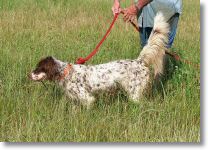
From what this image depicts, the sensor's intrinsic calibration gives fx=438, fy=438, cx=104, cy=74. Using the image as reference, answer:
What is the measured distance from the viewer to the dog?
6.27 meters

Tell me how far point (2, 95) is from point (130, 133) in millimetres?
2033

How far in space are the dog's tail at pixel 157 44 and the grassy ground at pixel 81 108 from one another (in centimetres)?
46

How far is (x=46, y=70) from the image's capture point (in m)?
6.17

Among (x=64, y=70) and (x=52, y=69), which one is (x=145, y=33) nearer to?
(x=64, y=70)

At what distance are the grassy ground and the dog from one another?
0.16 m

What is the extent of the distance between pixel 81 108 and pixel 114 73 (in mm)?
727

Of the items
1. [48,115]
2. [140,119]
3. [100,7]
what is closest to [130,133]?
[140,119]

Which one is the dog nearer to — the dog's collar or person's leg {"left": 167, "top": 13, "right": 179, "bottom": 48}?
the dog's collar

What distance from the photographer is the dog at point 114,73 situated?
6.27 meters

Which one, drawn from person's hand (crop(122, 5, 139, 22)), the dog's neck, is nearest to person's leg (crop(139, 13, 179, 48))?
person's hand (crop(122, 5, 139, 22))

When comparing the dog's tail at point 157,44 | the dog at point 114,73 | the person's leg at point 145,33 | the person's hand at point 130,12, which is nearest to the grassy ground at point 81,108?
the dog at point 114,73

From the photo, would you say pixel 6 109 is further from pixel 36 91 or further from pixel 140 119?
pixel 140 119

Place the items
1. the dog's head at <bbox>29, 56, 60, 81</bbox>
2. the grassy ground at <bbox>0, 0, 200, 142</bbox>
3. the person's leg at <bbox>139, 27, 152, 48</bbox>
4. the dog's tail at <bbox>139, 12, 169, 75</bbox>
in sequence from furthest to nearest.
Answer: the person's leg at <bbox>139, 27, 152, 48</bbox> < the dog's tail at <bbox>139, 12, 169, 75</bbox> < the dog's head at <bbox>29, 56, 60, 81</bbox> < the grassy ground at <bbox>0, 0, 200, 142</bbox>

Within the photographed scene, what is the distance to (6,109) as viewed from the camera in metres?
5.74
